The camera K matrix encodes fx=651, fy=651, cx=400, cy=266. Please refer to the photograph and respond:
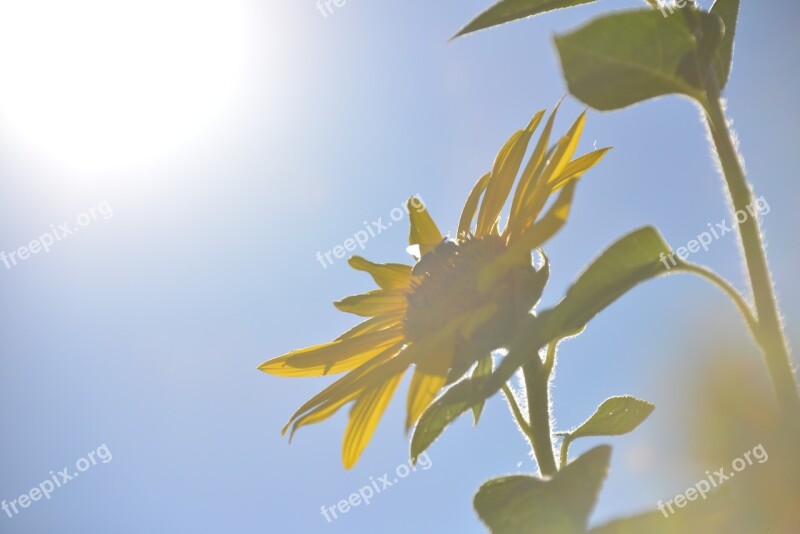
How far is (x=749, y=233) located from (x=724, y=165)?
0.10 m

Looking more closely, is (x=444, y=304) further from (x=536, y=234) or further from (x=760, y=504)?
(x=760, y=504)

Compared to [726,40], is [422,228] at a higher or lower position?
higher

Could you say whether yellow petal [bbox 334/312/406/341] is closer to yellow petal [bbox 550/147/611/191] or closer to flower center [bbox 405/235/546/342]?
flower center [bbox 405/235/546/342]

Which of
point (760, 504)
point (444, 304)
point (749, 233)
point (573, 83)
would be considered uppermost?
point (573, 83)

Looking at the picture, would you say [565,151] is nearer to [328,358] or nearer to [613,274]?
[613,274]

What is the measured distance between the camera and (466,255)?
5.38 ft

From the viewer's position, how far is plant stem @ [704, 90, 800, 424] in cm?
76

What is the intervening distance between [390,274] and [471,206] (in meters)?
0.29

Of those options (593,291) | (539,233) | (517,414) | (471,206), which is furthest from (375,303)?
(593,291)

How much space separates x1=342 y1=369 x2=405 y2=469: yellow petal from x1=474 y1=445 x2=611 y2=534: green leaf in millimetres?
317

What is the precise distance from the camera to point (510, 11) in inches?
40.6

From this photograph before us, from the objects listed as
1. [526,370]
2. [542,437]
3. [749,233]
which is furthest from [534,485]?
[749,233]

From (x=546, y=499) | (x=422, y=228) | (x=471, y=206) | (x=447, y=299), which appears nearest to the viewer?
(x=546, y=499)

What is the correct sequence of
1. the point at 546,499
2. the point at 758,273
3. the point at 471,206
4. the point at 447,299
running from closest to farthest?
the point at 758,273 < the point at 546,499 < the point at 447,299 < the point at 471,206
